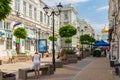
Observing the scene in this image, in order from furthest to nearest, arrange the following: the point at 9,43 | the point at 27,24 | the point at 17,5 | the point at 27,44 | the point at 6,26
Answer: the point at 27,44 < the point at 27,24 < the point at 17,5 < the point at 9,43 < the point at 6,26

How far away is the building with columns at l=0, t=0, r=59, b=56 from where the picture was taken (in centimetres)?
3891

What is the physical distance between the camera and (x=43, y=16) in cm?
6191

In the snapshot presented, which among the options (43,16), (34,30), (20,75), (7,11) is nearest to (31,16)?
(34,30)

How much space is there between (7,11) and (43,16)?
165 ft

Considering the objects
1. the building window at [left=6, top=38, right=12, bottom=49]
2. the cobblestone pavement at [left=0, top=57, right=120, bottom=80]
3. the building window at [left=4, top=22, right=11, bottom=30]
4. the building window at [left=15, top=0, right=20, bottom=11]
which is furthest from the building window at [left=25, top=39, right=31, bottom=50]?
the cobblestone pavement at [left=0, top=57, right=120, bottom=80]

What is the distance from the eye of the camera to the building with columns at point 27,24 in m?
38.9

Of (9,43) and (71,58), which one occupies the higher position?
(9,43)

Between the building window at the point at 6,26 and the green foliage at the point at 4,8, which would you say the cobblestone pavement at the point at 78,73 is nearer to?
the green foliage at the point at 4,8

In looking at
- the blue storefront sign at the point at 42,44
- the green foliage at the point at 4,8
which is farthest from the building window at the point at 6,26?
the green foliage at the point at 4,8

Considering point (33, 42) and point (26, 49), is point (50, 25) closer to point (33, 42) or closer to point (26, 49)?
point (33, 42)

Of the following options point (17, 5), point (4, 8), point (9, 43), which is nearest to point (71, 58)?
point (9, 43)

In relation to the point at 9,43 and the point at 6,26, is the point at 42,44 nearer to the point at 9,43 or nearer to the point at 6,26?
the point at 9,43

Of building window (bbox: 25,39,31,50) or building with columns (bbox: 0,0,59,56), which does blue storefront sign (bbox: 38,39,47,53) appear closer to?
building with columns (bbox: 0,0,59,56)

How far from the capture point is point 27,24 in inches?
1907
